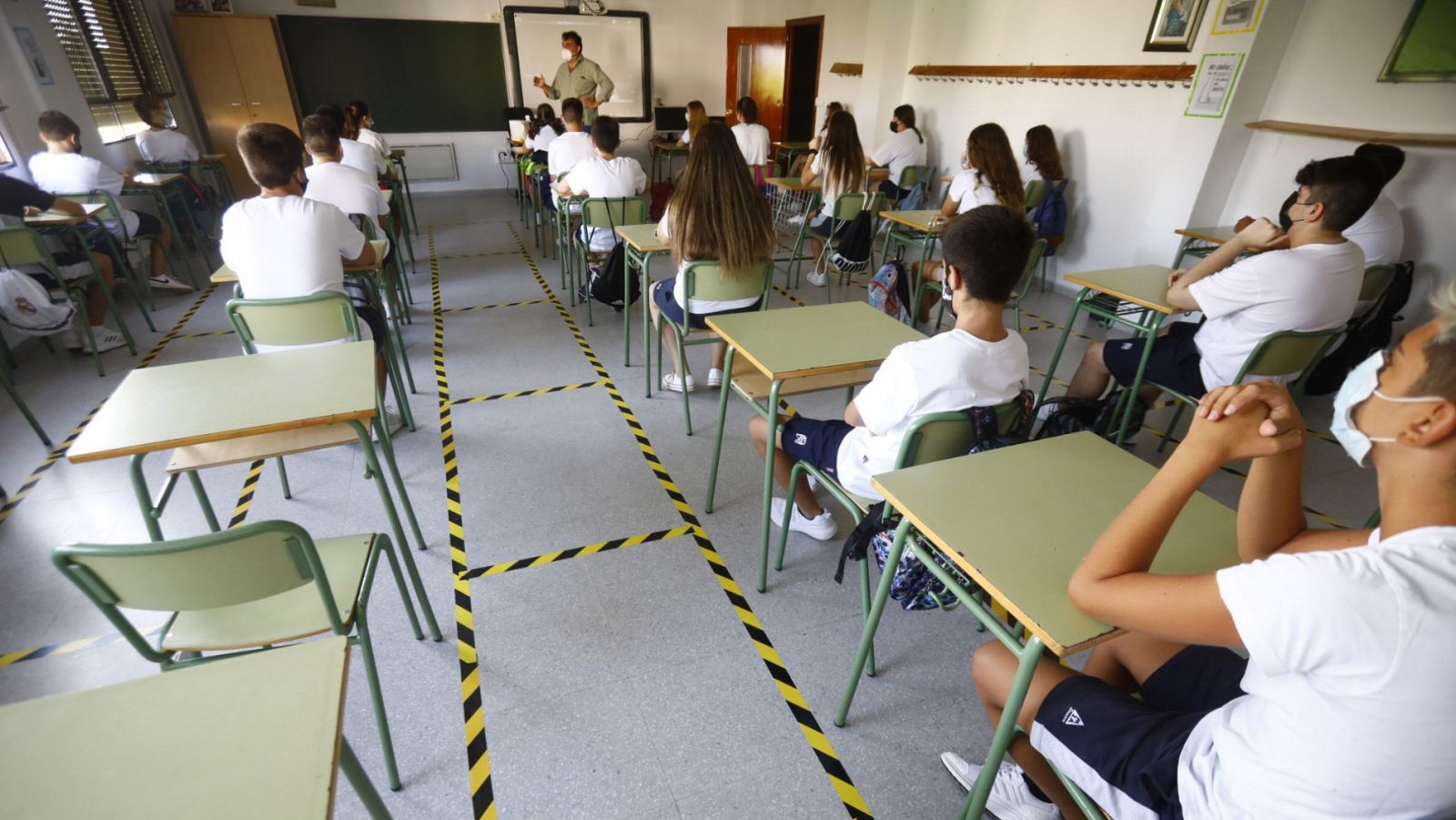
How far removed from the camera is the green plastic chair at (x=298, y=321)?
210 cm

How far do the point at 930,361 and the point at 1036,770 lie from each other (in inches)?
35.0

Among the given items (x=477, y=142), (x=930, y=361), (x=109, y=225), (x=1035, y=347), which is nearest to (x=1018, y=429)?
(x=930, y=361)

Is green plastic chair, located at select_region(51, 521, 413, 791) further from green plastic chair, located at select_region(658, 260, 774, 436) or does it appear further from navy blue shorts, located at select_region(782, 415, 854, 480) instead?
green plastic chair, located at select_region(658, 260, 774, 436)

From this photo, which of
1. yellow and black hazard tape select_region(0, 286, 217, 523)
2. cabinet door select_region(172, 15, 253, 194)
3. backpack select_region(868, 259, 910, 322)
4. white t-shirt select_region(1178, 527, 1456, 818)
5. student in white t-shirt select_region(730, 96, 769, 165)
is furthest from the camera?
cabinet door select_region(172, 15, 253, 194)

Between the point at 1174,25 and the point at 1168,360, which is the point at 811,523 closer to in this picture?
the point at 1168,360

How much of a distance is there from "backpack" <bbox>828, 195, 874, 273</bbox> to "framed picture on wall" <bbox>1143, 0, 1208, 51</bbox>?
2.11 metres

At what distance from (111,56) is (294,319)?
21.7ft

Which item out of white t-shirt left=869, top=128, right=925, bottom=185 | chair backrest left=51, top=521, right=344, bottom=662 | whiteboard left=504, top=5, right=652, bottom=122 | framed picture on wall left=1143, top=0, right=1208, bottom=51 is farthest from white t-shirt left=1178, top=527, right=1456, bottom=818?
whiteboard left=504, top=5, right=652, bottom=122

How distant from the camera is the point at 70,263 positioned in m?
3.68

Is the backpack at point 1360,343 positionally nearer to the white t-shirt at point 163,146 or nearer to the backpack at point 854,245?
the backpack at point 854,245

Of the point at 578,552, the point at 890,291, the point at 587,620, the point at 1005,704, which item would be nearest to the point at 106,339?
the point at 578,552

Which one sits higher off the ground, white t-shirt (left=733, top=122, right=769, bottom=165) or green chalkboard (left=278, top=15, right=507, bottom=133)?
green chalkboard (left=278, top=15, right=507, bottom=133)

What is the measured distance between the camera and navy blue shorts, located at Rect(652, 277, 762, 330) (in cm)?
295

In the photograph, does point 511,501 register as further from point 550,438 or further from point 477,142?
point 477,142
